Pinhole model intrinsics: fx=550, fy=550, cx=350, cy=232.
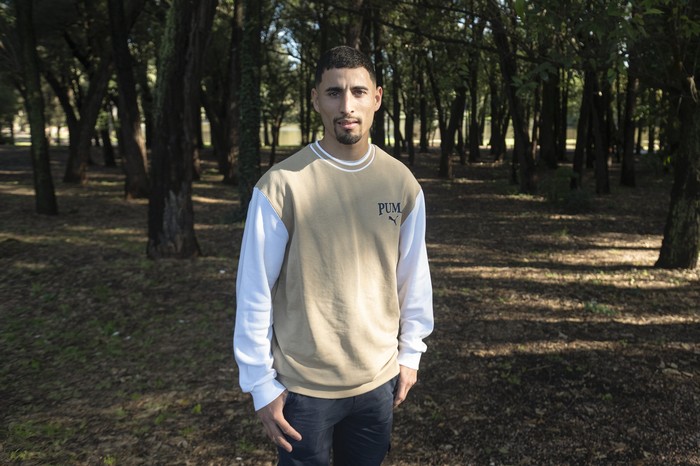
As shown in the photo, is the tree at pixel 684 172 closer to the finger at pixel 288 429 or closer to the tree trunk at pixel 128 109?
the finger at pixel 288 429

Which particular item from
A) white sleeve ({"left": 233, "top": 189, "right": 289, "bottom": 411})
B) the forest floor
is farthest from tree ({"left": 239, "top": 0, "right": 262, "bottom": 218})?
white sleeve ({"left": 233, "top": 189, "right": 289, "bottom": 411})

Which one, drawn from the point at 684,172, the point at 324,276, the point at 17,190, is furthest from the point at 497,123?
the point at 324,276

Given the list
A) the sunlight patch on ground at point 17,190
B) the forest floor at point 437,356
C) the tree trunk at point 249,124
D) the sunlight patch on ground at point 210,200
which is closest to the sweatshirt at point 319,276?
the forest floor at point 437,356

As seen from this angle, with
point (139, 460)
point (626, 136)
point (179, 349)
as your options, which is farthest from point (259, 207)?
point (626, 136)

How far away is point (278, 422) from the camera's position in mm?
2035

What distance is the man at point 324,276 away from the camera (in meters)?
1.99

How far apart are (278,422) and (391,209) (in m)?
0.92

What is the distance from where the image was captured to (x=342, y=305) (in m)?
2.09

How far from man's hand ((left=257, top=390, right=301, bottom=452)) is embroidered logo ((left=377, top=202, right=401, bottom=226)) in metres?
0.78

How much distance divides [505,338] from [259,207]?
504 centimetres

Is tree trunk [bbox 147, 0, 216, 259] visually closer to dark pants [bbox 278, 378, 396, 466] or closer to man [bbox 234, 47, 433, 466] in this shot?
man [bbox 234, 47, 433, 466]

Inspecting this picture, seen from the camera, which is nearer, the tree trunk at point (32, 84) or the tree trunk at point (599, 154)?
the tree trunk at point (32, 84)

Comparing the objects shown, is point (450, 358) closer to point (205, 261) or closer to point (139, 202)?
point (205, 261)

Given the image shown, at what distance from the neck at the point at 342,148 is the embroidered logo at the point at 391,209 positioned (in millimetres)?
211
